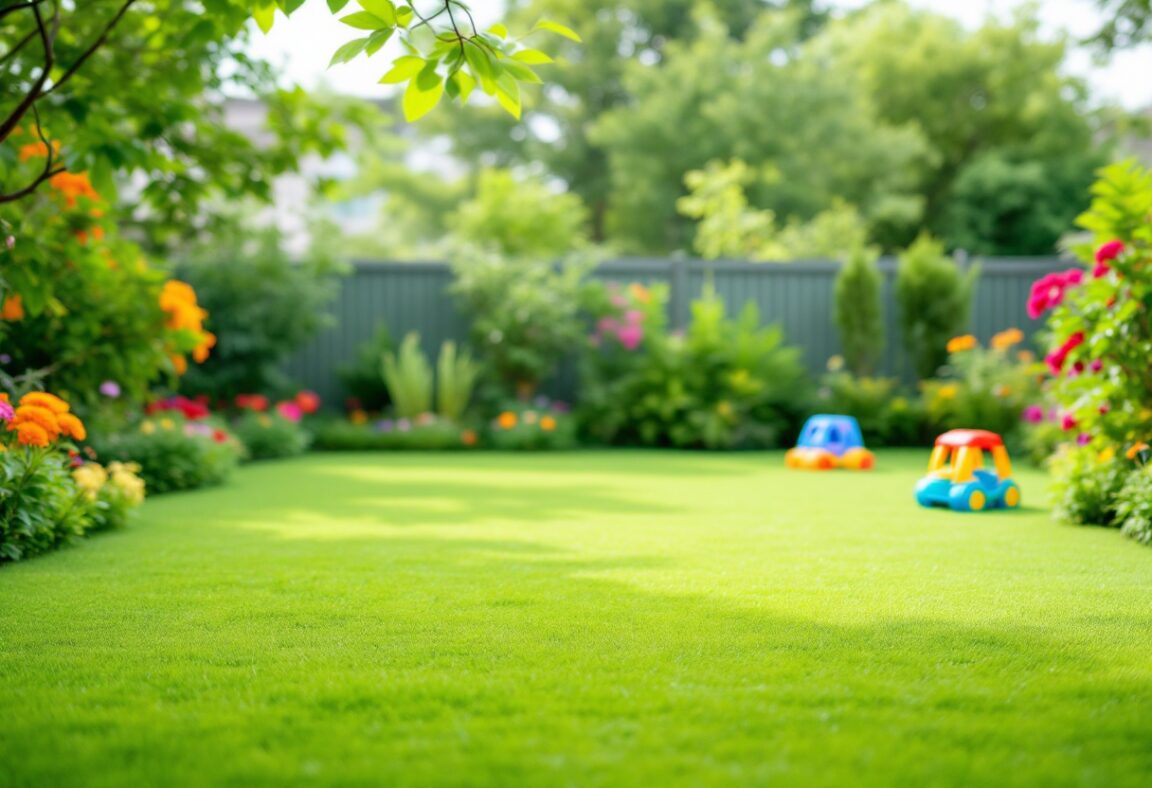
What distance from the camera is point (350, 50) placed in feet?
7.77

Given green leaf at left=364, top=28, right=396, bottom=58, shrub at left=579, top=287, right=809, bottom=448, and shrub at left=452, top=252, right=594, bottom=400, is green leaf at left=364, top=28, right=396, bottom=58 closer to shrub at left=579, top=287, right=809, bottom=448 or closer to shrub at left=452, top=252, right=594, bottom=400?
shrub at left=579, top=287, right=809, bottom=448

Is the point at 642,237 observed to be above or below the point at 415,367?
above

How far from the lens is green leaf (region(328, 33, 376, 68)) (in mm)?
2367

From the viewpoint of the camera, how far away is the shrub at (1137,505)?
4.59 m

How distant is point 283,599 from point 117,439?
3.91m

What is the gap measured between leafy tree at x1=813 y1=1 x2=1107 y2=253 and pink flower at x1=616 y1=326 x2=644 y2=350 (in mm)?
15007

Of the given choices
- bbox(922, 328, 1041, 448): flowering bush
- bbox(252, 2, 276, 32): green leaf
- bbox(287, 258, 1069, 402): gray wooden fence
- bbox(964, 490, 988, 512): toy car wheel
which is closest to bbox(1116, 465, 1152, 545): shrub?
bbox(964, 490, 988, 512): toy car wheel

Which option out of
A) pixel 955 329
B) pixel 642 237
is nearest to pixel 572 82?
pixel 642 237

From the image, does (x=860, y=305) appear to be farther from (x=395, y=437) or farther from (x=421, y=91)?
(x=421, y=91)

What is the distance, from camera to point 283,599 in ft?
11.5

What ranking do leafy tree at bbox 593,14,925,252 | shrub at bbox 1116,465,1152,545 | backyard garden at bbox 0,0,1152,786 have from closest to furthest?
1. backyard garden at bbox 0,0,1152,786
2. shrub at bbox 1116,465,1152,545
3. leafy tree at bbox 593,14,925,252

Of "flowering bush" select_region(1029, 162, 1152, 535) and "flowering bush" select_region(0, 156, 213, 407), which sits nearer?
"flowering bush" select_region(1029, 162, 1152, 535)

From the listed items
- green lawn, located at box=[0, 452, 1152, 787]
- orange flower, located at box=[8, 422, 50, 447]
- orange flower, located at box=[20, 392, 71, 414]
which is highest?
orange flower, located at box=[20, 392, 71, 414]

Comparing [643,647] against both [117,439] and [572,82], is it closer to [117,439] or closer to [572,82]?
[117,439]
